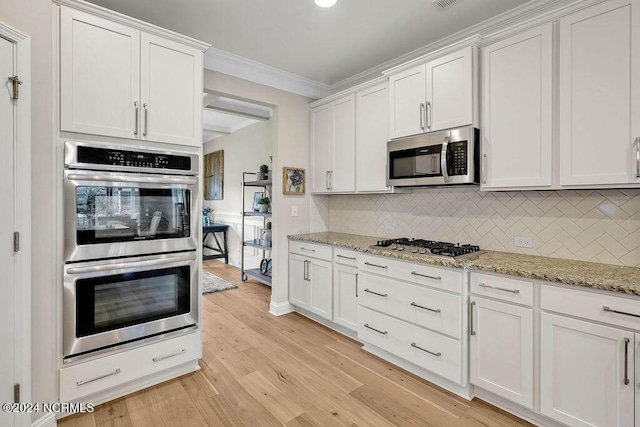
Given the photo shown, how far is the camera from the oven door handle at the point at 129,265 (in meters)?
1.96

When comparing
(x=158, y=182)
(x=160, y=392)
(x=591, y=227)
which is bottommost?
(x=160, y=392)

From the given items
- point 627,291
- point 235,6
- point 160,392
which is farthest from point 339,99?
point 160,392

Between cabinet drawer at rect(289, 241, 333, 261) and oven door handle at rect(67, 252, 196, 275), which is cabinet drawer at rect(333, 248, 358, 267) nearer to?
cabinet drawer at rect(289, 241, 333, 261)

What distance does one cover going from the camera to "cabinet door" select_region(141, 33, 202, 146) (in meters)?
2.21

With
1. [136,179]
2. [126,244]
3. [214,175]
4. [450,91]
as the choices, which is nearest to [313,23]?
[450,91]

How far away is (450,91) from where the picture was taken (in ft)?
8.10

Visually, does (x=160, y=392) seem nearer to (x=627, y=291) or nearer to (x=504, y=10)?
(x=627, y=291)

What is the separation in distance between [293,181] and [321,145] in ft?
1.81

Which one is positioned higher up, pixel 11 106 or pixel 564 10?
pixel 564 10

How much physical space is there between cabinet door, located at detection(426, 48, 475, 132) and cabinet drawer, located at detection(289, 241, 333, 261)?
152 centimetres

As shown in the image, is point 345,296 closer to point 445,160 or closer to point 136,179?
point 445,160

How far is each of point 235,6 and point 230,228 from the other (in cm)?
477

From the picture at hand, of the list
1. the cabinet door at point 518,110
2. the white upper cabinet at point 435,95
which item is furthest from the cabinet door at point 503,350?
the white upper cabinet at point 435,95

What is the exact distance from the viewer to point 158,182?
225 centimetres
